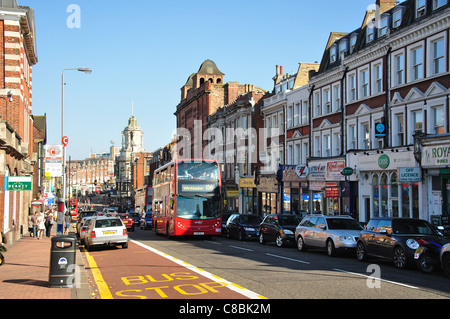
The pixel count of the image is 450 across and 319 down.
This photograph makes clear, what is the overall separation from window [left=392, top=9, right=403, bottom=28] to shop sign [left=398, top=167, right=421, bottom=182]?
8.66 metres

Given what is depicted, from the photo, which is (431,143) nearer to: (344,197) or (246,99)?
(344,197)

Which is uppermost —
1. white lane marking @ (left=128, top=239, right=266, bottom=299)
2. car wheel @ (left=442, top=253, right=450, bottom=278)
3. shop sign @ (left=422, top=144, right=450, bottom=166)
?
shop sign @ (left=422, top=144, right=450, bottom=166)

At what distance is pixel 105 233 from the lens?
23953mm

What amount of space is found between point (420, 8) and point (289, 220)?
13054 millimetres

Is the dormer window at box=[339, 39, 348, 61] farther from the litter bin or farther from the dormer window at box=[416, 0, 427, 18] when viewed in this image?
the litter bin

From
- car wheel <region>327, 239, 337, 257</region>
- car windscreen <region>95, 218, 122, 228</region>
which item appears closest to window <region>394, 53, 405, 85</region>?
car wheel <region>327, 239, 337, 257</region>

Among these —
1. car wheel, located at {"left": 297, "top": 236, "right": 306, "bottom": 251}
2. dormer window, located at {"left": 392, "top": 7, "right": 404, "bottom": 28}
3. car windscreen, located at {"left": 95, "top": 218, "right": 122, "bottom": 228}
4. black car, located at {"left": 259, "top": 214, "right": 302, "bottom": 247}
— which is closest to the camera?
car wheel, located at {"left": 297, "top": 236, "right": 306, "bottom": 251}

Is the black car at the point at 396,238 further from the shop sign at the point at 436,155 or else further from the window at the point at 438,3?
the window at the point at 438,3

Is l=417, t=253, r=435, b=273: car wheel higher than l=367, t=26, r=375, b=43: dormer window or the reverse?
the reverse

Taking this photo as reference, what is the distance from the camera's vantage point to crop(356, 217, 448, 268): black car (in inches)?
623

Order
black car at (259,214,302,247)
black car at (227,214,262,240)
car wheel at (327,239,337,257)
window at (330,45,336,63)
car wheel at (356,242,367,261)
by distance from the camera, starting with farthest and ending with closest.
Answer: window at (330,45,336,63) → black car at (227,214,262,240) → black car at (259,214,302,247) → car wheel at (327,239,337,257) → car wheel at (356,242,367,261)

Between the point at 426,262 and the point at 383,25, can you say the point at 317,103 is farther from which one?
the point at 426,262

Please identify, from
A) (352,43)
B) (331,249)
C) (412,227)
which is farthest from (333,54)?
(412,227)
